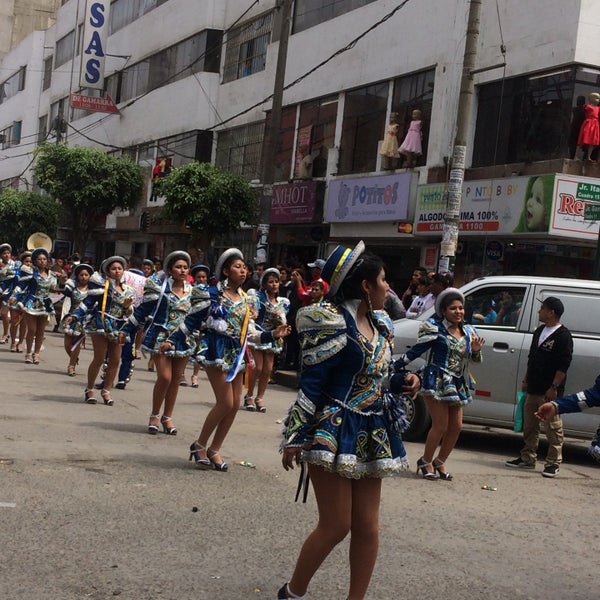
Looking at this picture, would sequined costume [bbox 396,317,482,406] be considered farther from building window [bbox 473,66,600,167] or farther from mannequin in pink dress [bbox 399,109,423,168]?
mannequin in pink dress [bbox 399,109,423,168]

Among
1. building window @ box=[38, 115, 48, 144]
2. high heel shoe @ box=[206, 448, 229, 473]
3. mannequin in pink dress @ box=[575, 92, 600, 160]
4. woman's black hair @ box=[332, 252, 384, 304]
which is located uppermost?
building window @ box=[38, 115, 48, 144]

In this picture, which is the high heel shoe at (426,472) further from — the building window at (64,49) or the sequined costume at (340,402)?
the building window at (64,49)

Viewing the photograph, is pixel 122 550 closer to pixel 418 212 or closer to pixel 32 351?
pixel 32 351

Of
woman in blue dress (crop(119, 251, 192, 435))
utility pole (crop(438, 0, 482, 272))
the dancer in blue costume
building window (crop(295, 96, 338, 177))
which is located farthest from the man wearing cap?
building window (crop(295, 96, 338, 177))

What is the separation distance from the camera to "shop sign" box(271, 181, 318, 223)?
26.1 meters

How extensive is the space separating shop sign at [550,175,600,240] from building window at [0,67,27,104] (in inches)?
1864

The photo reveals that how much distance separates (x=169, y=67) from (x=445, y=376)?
30807mm

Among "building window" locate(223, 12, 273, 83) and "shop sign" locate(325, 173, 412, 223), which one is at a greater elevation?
"building window" locate(223, 12, 273, 83)

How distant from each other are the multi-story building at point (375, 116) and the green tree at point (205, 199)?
55.3 inches

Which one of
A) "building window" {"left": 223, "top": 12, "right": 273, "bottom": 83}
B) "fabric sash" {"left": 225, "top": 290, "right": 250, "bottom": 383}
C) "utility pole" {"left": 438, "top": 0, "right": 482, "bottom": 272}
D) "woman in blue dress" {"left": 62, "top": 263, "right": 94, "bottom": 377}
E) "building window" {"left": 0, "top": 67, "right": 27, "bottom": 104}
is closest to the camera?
"fabric sash" {"left": 225, "top": 290, "right": 250, "bottom": 383}

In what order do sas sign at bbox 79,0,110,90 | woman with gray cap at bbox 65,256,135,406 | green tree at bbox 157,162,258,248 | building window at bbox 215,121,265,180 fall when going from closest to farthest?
woman with gray cap at bbox 65,256,135,406 → green tree at bbox 157,162,258,248 → building window at bbox 215,121,265,180 → sas sign at bbox 79,0,110,90

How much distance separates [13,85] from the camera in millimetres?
61750

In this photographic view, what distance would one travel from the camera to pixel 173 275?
10469 millimetres

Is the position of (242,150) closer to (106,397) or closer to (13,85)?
(106,397)
